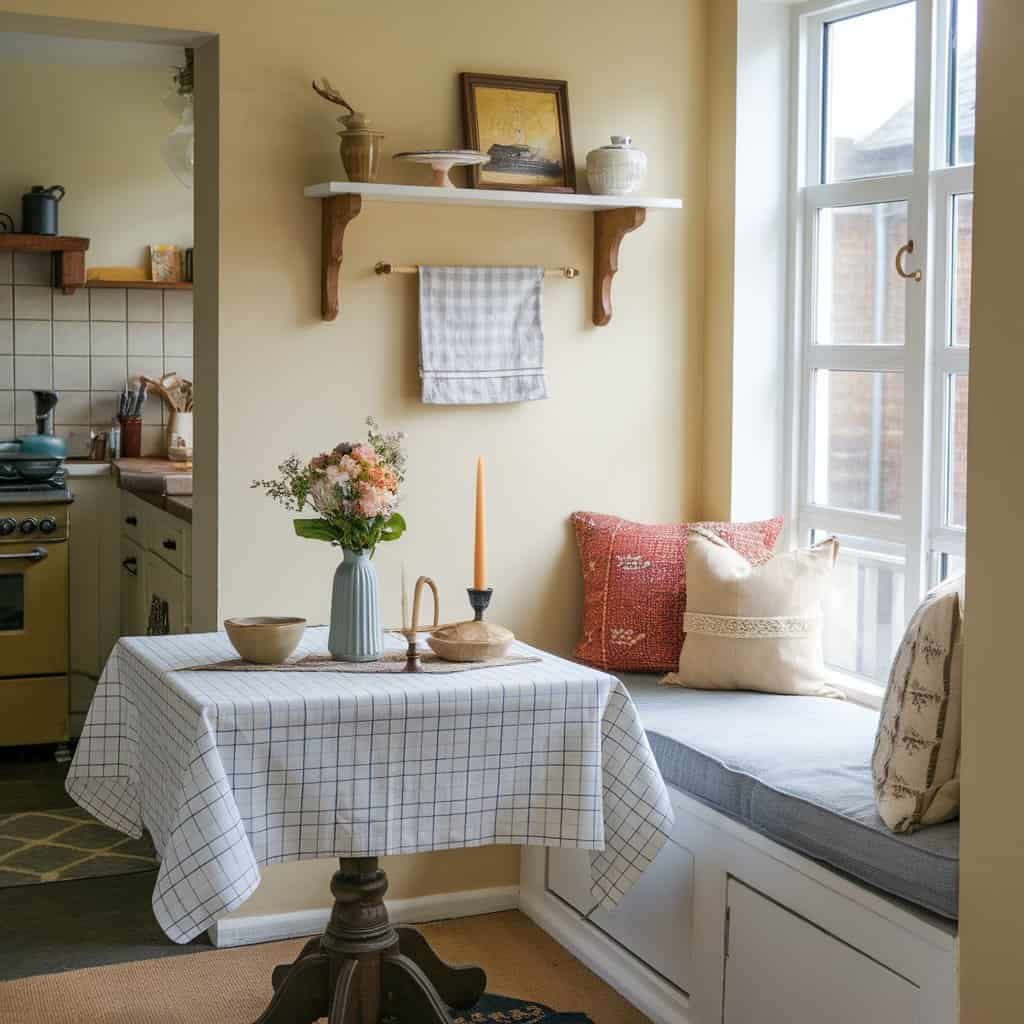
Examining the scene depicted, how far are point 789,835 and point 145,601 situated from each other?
105 inches

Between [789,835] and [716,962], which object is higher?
[789,835]

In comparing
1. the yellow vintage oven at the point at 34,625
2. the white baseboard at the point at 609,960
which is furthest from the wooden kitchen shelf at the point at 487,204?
the yellow vintage oven at the point at 34,625

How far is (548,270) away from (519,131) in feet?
1.09

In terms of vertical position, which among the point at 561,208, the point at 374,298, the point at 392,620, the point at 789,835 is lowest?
the point at 789,835

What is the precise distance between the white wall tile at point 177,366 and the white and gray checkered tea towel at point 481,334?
2308mm

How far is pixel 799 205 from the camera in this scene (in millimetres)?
3590

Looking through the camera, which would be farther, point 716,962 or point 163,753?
point 716,962

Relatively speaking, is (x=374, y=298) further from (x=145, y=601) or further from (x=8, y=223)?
(x=8, y=223)

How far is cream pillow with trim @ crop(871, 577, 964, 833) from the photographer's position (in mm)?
2299

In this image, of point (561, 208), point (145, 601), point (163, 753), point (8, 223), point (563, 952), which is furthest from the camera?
point (8, 223)

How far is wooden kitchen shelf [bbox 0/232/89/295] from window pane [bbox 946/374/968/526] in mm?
3197

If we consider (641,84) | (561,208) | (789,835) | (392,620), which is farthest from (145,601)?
(789,835)

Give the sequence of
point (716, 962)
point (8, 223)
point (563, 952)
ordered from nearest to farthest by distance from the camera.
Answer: point (716, 962), point (563, 952), point (8, 223)

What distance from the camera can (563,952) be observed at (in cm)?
327
